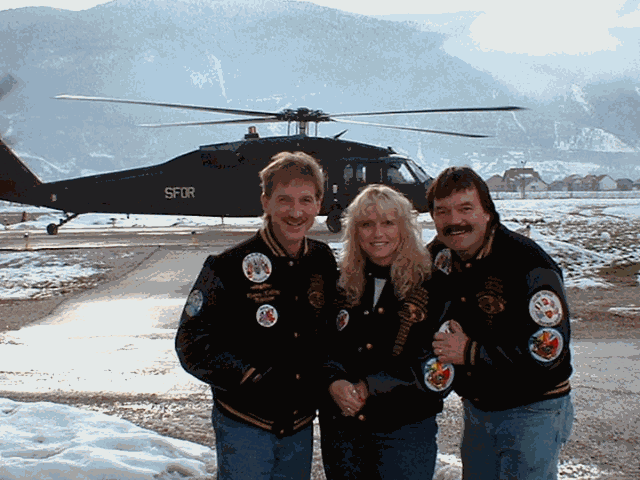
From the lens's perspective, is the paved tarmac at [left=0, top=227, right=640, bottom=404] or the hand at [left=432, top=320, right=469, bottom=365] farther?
the paved tarmac at [left=0, top=227, right=640, bottom=404]

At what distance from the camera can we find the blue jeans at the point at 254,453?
2.04 meters

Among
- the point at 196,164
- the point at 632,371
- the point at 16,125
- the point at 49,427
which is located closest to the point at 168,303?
the point at 49,427

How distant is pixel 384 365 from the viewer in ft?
6.73

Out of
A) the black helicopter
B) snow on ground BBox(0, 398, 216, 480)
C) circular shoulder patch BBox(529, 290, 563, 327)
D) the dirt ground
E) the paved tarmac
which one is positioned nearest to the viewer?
circular shoulder patch BBox(529, 290, 563, 327)

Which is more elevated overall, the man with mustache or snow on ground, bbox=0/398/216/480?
the man with mustache

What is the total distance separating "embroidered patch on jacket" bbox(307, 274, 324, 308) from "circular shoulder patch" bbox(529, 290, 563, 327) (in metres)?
0.80

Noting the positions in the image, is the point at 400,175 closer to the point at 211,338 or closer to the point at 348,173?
the point at 348,173

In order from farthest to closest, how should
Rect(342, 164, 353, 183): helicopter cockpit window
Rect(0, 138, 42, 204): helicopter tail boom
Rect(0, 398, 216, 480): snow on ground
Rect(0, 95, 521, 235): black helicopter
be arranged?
Rect(0, 138, 42, 204): helicopter tail boom
Rect(342, 164, 353, 183): helicopter cockpit window
Rect(0, 95, 521, 235): black helicopter
Rect(0, 398, 216, 480): snow on ground

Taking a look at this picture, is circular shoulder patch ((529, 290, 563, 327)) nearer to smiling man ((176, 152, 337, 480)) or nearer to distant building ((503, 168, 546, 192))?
smiling man ((176, 152, 337, 480))

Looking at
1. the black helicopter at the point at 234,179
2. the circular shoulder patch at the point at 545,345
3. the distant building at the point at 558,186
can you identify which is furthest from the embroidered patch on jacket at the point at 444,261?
the distant building at the point at 558,186

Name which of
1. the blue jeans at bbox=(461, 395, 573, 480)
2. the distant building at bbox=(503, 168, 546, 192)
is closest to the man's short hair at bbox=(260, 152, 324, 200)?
the blue jeans at bbox=(461, 395, 573, 480)

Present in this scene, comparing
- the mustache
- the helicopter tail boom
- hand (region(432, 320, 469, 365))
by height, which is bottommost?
hand (region(432, 320, 469, 365))

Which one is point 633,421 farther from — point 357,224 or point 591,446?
point 357,224

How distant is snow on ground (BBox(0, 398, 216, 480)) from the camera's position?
3.06 m
